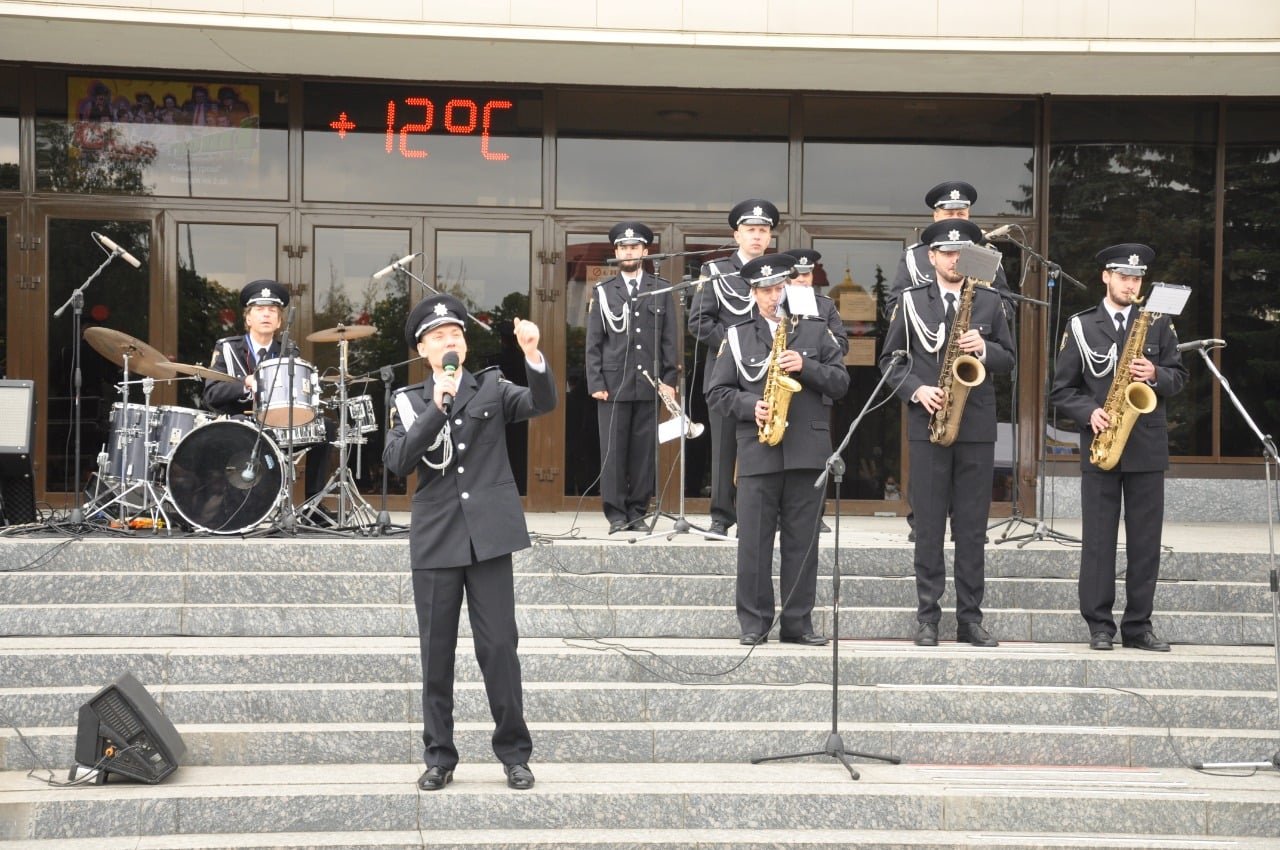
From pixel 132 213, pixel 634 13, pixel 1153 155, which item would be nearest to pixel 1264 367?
pixel 1153 155

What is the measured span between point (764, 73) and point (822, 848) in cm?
793

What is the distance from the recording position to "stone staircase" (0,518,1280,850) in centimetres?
672

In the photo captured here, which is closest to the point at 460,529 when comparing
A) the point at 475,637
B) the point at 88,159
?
the point at 475,637

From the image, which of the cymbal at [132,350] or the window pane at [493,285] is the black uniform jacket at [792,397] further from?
the window pane at [493,285]

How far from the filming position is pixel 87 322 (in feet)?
41.8

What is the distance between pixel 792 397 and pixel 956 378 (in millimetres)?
986

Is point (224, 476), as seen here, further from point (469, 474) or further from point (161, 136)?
point (161, 136)

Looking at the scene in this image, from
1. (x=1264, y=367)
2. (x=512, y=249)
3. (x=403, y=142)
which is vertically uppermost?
(x=403, y=142)

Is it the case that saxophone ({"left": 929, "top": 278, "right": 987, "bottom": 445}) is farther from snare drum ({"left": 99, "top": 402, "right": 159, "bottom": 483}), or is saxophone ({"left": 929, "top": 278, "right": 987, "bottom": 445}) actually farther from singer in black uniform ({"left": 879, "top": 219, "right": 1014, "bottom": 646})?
snare drum ({"left": 99, "top": 402, "right": 159, "bottom": 483})

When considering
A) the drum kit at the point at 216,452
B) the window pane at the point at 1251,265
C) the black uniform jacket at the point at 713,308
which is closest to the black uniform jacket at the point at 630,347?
the black uniform jacket at the point at 713,308

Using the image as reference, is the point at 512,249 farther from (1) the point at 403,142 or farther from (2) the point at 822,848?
(2) the point at 822,848

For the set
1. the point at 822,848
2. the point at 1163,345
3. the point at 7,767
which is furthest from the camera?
the point at 1163,345

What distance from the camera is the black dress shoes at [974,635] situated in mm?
8523

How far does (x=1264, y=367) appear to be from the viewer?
13.4 meters
